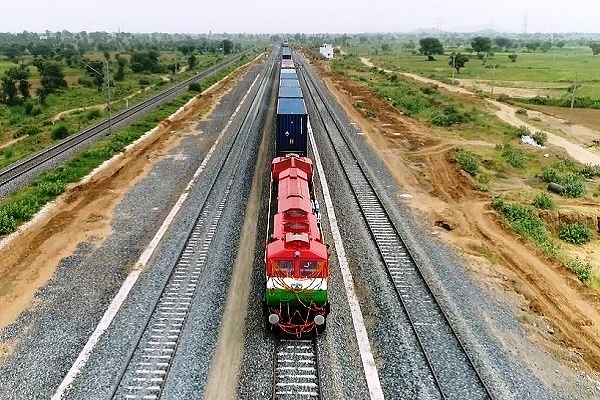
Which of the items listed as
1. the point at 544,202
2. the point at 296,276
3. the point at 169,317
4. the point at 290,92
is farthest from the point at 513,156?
the point at 169,317

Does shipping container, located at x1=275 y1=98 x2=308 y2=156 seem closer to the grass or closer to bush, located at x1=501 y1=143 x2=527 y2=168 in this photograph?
the grass

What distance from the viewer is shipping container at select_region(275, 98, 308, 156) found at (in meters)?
29.6

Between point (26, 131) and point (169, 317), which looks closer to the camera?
point (169, 317)

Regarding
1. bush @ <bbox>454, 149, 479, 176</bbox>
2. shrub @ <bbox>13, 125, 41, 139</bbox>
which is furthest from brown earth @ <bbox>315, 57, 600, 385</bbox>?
shrub @ <bbox>13, 125, 41, 139</bbox>

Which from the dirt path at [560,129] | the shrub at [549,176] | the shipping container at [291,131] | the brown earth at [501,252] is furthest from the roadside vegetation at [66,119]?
the dirt path at [560,129]

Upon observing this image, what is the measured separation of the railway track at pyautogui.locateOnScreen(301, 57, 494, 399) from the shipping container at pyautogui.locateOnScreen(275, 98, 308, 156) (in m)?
4.10

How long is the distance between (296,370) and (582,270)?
14.4 m

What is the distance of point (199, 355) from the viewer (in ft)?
49.2

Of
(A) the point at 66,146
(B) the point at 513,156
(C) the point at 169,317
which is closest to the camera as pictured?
(C) the point at 169,317

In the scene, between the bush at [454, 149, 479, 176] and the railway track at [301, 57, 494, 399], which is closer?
the railway track at [301, 57, 494, 399]

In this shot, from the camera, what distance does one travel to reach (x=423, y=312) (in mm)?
17391

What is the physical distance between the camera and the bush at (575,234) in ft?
84.3

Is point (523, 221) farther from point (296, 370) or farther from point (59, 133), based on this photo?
point (59, 133)

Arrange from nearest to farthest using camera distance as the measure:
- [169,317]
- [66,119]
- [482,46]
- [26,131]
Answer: [169,317]
[26,131]
[66,119]
[482,46]
